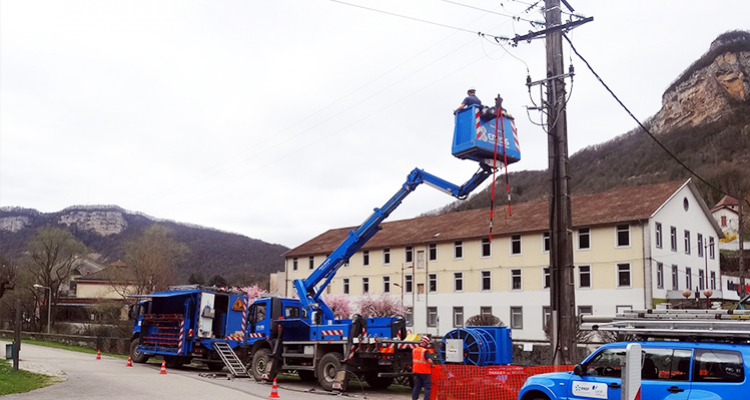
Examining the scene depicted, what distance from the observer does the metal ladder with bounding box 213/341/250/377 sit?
22672 mm

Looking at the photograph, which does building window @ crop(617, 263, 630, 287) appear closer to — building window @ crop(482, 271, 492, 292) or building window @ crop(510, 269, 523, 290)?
building window @ crop(510, 269, 523, 290)

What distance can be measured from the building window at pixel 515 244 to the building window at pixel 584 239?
4538mm

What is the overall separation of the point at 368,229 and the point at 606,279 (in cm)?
2587

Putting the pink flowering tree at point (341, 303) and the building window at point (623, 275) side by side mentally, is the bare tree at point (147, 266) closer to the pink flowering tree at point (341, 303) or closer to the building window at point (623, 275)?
the pink flowering tree at point (341, 303)

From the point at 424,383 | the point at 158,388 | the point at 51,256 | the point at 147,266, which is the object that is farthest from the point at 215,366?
the point at 51,256

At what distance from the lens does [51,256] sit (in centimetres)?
6638

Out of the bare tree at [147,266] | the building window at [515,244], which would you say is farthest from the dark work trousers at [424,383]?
the bare tree at [147,266]

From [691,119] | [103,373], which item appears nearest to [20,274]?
[103,373]

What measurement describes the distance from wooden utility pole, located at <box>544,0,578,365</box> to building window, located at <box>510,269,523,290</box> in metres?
34.4

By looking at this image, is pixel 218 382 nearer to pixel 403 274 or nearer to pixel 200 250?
pixel 403 274

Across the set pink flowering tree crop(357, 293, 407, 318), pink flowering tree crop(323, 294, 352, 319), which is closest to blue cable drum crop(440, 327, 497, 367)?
pink flowering tree crop(357, 293, 407, 318)

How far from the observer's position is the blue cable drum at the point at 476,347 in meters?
16.7

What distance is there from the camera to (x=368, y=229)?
21.5 metres

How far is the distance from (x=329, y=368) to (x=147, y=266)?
44607 millimetres
